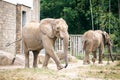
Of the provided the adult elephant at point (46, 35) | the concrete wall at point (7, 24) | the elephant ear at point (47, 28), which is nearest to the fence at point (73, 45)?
the concrete wall at point (7, 24)

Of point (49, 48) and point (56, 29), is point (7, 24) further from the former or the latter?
point (56, 29)

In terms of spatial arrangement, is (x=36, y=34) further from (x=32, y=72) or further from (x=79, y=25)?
(x=79, y=25)

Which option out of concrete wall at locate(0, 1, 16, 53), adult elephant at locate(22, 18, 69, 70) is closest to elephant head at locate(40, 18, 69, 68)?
adult elephant at locate(22, 18, 69, 70)

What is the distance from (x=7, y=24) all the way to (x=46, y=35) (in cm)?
984

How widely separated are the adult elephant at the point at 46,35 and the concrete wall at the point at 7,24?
7507 millimetres

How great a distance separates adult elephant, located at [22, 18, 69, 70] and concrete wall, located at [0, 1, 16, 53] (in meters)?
7.51

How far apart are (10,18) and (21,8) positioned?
1.54 m

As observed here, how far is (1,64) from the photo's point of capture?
64.1 feet

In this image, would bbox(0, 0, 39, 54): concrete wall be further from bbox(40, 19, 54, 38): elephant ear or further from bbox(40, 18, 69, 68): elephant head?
bbox(40, 18, 69, 68): elephant head

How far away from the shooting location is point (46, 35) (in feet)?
50.4

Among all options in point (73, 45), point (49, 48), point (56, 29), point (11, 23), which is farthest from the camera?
point (73, 45)

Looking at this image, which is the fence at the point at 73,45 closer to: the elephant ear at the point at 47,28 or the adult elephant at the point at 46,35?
the adult elephant at the point at 46,35

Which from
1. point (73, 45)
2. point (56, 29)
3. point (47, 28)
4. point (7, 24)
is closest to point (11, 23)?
point (7, 24)

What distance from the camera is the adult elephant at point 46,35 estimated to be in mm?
14836
